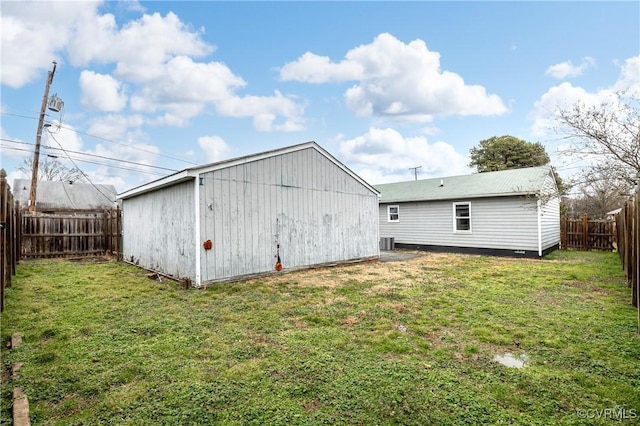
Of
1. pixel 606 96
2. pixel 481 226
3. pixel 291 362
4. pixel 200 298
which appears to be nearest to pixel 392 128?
pixel 481 226

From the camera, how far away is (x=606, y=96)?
7.36 m

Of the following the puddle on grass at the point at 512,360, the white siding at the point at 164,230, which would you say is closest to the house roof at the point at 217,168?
the white siding at the point at 164,230

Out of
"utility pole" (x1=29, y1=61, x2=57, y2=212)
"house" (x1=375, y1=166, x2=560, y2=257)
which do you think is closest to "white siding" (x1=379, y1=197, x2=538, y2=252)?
"house" (x1=375, y1=166, x2=560, y2=257)

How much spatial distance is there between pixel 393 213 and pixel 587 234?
26.7 ft

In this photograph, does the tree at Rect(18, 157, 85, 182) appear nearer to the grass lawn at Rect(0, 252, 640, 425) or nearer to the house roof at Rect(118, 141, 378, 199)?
the house roof at Rect(118, 141, 378, 199)

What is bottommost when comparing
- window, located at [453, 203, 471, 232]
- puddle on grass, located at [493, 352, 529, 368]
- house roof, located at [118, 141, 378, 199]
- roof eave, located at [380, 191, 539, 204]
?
puddle on grass, located at [493, 352, 529, 368]

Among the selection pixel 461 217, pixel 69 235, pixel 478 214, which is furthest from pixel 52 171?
pixel 478 214

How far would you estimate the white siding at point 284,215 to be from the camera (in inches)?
288

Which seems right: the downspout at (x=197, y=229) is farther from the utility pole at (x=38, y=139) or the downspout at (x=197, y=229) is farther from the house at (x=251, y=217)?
the utility pole at (x=38, y=139)

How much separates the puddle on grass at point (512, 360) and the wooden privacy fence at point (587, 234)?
43.2 feet

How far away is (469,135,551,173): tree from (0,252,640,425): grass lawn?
862 inches

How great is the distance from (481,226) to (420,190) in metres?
3.43

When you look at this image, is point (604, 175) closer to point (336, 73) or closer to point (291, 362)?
point (291, 362)

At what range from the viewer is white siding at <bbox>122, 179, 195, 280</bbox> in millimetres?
7297
